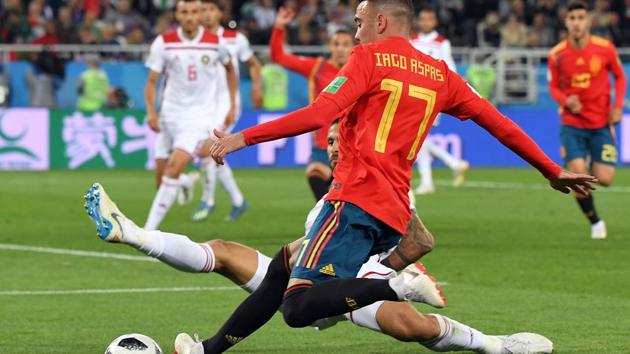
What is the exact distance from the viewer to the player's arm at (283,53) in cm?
1245

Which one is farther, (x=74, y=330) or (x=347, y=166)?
(x=74, y=330)

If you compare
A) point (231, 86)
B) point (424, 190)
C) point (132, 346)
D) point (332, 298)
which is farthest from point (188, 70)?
point (332, 298)

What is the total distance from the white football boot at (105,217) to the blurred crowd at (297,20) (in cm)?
1917

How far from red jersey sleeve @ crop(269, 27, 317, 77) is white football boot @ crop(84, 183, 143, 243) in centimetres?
652

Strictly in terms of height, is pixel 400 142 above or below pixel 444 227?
above

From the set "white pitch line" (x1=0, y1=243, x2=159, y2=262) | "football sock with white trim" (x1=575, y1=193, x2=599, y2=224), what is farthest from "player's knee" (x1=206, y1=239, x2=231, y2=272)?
"football sock with white trim" (x1=575, y1=193, x2=599, y2=224)

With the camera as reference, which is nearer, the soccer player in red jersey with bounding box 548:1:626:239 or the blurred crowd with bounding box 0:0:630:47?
the soccer player in red jersey with bounding box 548:1:626:239

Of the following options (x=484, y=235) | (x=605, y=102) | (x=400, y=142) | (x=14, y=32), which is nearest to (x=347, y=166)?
(x=400, y=142)

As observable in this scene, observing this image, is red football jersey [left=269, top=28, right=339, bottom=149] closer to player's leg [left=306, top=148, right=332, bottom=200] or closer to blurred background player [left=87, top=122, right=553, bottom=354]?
player's leg [left=306, top=148, right=332, bottom=200]

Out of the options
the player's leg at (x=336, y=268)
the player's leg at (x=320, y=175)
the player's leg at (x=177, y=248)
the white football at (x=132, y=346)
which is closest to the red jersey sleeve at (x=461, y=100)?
the player's leg at (x=336, y=268)

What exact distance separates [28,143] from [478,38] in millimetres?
10471

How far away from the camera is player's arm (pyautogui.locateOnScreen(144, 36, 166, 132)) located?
14352 millimetres

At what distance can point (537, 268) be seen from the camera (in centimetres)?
1162

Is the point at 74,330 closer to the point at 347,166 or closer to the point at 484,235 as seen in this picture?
the point at 347,166
